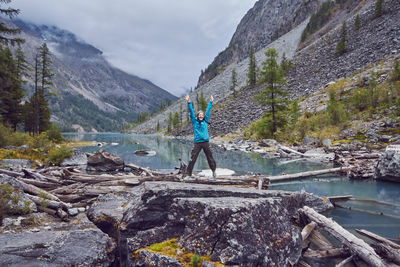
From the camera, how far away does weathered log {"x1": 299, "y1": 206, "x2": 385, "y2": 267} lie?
4.03 meters

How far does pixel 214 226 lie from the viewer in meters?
3.70

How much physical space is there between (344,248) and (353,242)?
46 centimetres

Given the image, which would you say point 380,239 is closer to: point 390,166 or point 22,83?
point 390,166

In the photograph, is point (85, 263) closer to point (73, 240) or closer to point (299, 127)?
point (73, 240)

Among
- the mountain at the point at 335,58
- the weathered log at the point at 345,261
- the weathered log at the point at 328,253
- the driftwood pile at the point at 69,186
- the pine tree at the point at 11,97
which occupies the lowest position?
the weathered log at the point at 328,253

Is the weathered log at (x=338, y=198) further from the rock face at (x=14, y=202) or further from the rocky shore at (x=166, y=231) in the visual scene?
the rock face at (x=14, y=202)

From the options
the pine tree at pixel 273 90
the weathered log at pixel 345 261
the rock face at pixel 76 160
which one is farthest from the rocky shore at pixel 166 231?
the pine tree at pixel 273 90

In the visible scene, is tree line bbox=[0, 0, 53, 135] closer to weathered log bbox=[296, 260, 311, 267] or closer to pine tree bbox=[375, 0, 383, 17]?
weathered log bbox=[296, 260, 311, 267]

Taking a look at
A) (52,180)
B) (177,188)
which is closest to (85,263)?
(177,188)

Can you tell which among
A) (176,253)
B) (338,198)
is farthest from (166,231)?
(338,198)

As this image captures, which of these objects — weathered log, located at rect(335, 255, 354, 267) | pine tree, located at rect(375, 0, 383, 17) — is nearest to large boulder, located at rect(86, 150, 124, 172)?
weathered log, located at rect(335, 255, 354, 267)

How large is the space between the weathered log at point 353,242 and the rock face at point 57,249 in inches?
201

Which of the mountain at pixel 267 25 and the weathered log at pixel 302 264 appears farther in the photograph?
the mountain at pixel 267 25

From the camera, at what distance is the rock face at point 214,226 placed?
3541 millimetres
